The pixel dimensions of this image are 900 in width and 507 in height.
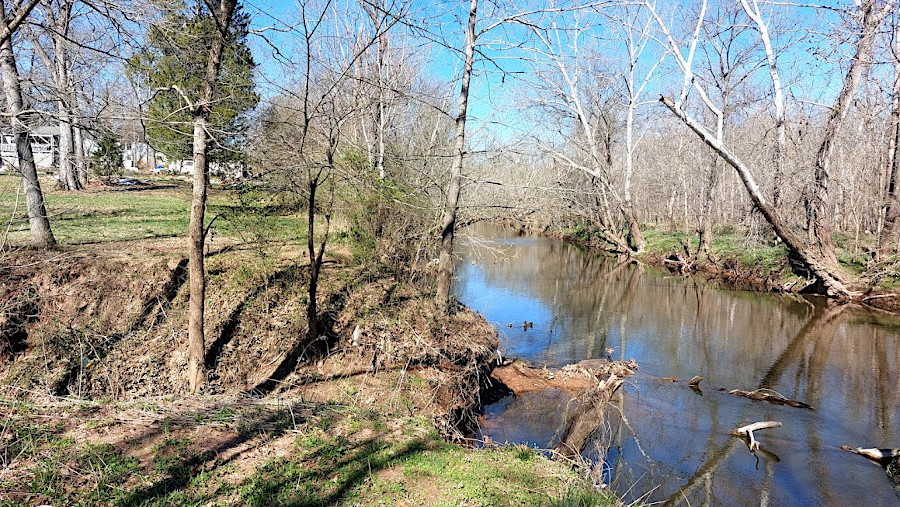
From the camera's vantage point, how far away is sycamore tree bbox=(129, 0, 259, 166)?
5832 millimetres

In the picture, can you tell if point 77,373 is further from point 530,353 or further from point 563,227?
point 563,227

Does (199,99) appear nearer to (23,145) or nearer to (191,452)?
(23,145)

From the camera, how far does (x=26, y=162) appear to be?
8.00 meters

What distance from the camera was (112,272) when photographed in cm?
877

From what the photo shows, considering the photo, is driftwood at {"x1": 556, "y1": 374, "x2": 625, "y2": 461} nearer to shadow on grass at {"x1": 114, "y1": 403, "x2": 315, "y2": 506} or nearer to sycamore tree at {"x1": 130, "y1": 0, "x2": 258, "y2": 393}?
shadow on grass at {"x1": 114, "y1": 403, "x2": 315, "y2": 506}

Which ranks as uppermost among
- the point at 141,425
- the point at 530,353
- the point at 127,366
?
the point at 141,425

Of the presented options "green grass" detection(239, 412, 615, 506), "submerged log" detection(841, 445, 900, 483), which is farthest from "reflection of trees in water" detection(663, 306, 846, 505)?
"green grass" detection(239, 412, 615, 506)

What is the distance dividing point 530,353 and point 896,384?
7069mm

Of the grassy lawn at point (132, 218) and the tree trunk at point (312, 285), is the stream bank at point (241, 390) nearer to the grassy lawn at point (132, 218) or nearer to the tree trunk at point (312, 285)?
the tree trunk at point (312, 285)

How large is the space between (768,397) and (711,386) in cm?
95

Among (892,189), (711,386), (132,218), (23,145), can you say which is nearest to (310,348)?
(23,145)

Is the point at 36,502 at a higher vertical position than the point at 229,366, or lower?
higher

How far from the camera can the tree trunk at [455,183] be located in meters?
9.16

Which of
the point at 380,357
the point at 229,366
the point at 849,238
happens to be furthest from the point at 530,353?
the point at 849,238
